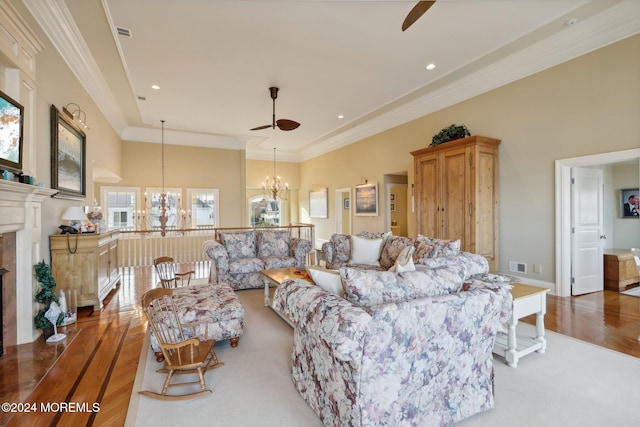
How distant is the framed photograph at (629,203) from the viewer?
5508mm

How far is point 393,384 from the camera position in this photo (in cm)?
160

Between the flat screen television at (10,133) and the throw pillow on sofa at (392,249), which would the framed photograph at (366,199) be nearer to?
the throw pillow on sofa at (392,249)

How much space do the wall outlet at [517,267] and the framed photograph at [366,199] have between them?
3480 millimetres

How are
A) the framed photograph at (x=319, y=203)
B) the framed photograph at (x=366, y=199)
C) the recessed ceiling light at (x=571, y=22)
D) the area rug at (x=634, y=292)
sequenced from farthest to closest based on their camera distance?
the framed photograph at (x=319, y=203)
the framed photograph at (x=366, y=199)
the area rug at (x=634, y=292)
the recessed ceiling light at (x=571, y=22)

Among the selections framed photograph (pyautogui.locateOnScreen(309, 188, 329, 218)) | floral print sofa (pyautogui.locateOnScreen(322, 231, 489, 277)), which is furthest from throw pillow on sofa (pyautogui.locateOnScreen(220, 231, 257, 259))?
framed photograph (pyautogui.locateOnScreen(309, 188, 329, 218))

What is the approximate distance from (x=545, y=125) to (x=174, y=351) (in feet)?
17.9

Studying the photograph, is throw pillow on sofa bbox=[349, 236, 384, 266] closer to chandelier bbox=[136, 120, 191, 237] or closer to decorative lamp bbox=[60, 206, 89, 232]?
decorative lamp bbox=[60, 206, 89, 232]

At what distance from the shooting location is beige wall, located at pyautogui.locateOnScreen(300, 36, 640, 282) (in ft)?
12.1

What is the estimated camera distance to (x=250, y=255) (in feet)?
18.3

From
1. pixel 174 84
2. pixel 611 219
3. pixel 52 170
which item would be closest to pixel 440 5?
pixel 174 84

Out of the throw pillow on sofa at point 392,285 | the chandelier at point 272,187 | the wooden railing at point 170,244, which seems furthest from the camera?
the chandelier at point 272,187

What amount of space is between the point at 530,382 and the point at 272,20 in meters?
4.36

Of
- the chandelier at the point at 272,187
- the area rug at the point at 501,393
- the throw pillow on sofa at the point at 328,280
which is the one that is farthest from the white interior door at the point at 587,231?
the chandelier at the point at 272,187

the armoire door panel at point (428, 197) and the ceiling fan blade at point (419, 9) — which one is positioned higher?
the ceiling fan blade at point (419, 9)
